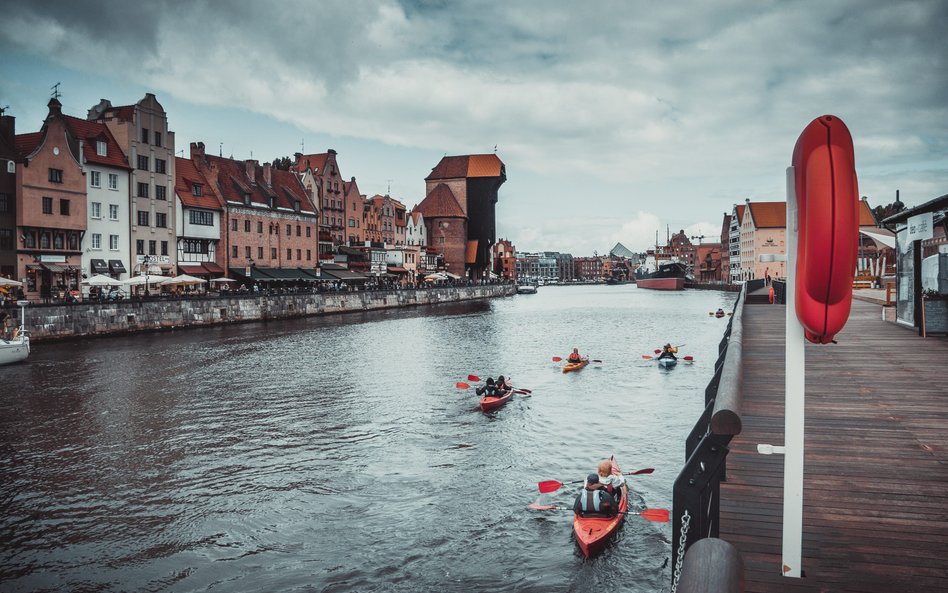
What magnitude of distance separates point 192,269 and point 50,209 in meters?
14.6

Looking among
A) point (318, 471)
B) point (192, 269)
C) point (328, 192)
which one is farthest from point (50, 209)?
point (328, 192)

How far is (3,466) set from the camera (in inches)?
624

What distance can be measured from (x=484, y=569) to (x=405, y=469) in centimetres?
544

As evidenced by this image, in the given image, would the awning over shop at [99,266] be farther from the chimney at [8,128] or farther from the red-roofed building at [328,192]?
the red-roofed building at [328,192]

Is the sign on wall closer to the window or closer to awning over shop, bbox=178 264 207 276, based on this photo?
awning over shop, bbox=178 264 207 276

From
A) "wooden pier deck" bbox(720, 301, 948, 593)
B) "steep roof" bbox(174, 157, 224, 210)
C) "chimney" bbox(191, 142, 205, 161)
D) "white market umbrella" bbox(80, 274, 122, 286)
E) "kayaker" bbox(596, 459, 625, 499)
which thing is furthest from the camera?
"chimney" bbox(191, 142, 205, 161)

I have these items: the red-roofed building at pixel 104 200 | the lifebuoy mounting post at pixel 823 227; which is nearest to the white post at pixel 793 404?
the lifebuoy mounting post at pixel 823 227

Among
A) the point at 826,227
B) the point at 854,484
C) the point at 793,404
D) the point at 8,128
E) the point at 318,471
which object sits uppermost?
the point at 8,128

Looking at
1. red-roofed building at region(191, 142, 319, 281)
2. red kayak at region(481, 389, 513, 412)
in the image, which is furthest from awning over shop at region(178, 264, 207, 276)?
red kayak at region(481, 389, 513, 412)

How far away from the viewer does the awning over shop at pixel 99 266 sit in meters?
49.9

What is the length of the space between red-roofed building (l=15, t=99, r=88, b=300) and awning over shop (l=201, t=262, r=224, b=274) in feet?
43.5

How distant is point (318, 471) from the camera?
15680mm

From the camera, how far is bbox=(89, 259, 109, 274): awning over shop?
164 feet

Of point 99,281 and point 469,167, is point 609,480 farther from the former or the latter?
point 469,167
